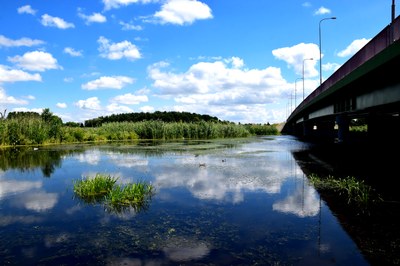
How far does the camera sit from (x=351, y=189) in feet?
41.2

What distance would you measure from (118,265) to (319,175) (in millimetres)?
12952

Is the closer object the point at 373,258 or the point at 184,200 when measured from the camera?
the point at 373,258

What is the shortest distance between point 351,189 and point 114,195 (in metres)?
8.22

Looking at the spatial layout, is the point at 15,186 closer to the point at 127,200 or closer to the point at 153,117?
the point at 127,200

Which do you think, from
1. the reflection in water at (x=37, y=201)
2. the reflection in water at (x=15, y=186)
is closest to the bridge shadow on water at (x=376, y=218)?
the reflection in water at (x=37, y=201)

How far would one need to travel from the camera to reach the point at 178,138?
60562 millimetres

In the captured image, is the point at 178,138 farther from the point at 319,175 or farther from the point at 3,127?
the point at 319,175

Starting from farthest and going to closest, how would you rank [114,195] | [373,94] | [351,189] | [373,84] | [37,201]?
[373,94] → [373,84] → [351,189] → [37,201] → [114,195]

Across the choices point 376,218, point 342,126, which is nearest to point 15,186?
point 376,218

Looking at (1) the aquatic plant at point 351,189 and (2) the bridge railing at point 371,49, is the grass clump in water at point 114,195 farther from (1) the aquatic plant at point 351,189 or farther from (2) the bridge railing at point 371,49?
(2) the bridge railing at point 371,49

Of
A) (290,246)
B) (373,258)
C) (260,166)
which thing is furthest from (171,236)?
(260,166)

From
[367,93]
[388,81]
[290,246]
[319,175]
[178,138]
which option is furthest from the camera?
[178,138]

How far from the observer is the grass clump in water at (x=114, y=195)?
36.0ft

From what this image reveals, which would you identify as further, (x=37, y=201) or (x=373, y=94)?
(x=373, y=94)
